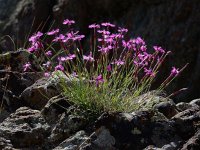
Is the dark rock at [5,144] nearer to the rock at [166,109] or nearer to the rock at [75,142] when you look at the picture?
the rock at [75,142]

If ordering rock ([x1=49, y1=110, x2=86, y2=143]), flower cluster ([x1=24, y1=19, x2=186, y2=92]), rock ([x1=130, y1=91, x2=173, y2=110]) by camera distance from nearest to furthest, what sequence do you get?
rock ([x1=49, y1=110, x2=86, y2=143])
rock ([x1=130, y1=91, x2=173, y2=110])
flower cluster ([x1=24, y1=19, x2=186, y2=92])

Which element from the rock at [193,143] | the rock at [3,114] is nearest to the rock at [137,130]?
the rock at [193,143]

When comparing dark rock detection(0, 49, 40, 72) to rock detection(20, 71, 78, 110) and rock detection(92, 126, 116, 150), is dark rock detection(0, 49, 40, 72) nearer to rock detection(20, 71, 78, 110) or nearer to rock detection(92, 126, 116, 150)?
rock detection(20, 71, 78, 110)

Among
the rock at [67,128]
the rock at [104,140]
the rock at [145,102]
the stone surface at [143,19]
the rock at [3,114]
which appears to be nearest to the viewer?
the rock at [104,140]

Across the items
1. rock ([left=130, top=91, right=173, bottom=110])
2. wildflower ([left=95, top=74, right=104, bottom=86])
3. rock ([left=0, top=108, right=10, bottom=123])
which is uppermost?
wildflower ([left=95, top=74, right=104, bottom=86])

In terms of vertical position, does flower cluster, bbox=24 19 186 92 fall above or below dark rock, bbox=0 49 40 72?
above

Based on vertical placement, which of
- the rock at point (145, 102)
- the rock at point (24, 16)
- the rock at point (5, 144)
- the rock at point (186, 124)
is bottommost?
the rock at point (24, 16)

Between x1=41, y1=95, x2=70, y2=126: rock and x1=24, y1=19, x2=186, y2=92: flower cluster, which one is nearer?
x1=41, y1=95, x2=70, y2=126: rock

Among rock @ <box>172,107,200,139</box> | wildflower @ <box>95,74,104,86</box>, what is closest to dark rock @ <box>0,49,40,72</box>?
wildflower @ <box>95,74,104,86</box>

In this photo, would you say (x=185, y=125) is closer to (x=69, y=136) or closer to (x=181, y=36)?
(x=69, y=136)

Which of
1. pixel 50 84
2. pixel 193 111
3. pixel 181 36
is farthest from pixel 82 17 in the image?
pixel 193 111
